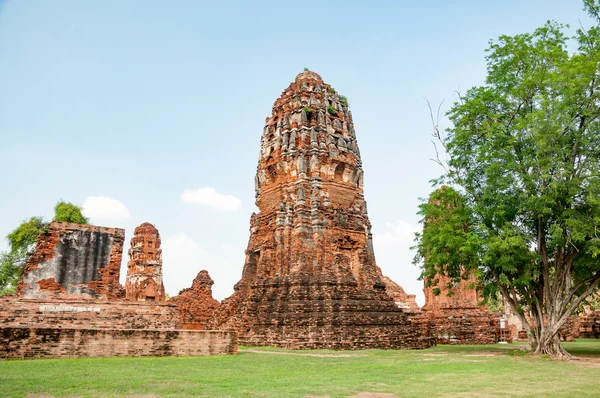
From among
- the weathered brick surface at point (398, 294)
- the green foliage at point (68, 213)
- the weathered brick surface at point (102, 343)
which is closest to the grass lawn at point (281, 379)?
the weathered brick surface at point (102, 343)

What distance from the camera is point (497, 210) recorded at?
1456 cm

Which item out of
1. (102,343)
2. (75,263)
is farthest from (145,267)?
(102,343)

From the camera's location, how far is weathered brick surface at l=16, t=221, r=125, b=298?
54.3ft

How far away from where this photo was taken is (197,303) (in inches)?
996

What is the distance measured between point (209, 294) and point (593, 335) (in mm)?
24850

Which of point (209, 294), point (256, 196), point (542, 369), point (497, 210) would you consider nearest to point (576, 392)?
point (542, 369)

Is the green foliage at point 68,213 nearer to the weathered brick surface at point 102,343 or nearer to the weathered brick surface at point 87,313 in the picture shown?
the weathered brick surface at point 87,313

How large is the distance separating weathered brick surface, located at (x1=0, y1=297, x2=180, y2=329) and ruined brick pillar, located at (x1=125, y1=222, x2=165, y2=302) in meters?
15.7

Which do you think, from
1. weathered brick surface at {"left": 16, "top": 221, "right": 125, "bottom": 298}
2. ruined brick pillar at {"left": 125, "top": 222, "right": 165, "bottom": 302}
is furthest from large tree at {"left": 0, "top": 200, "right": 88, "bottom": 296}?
weathered brick surface at {"left": 16, "top": 221, "right": 125, "bottom": 298}

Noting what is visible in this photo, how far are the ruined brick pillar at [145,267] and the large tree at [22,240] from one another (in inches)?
163

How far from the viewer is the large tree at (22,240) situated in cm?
2736

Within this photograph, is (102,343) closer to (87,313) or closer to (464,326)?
(87,313)

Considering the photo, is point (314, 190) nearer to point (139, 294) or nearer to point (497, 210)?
point (497, 210)

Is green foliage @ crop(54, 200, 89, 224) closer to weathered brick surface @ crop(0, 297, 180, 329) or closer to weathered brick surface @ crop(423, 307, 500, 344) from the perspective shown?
weathered brick surface @ crop(0, 297, 180, 329)
